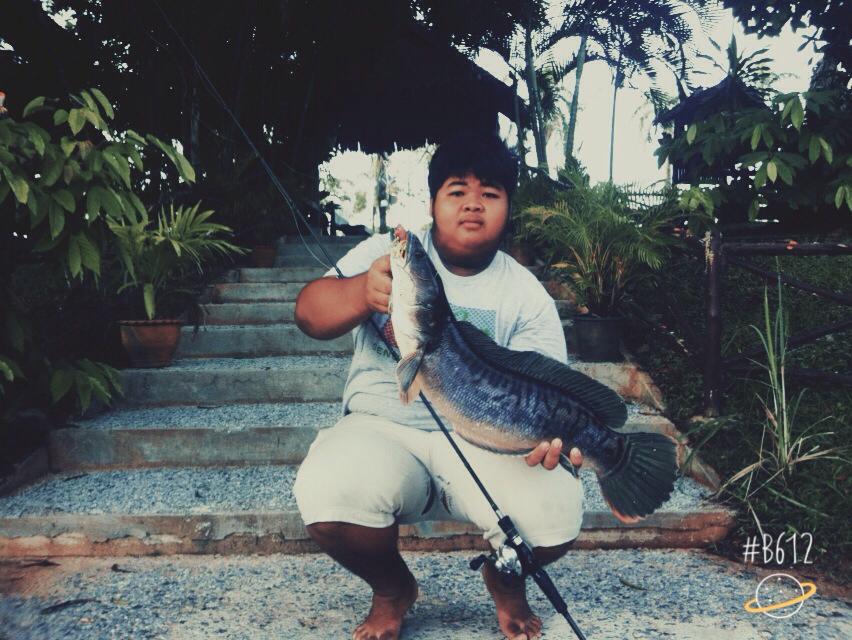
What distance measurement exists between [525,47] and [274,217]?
707 cm

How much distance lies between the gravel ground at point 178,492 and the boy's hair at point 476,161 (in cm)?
168

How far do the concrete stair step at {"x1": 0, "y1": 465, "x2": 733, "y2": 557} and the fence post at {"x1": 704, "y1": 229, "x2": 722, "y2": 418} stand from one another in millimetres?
718

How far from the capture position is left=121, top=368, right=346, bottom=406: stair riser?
424 centimetres

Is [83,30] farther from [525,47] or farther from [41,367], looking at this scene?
[41,367]

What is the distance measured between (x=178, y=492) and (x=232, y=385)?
117 centimetres

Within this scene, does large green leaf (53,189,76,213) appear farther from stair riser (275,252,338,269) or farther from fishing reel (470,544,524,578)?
stair riser (275,252,338,269)

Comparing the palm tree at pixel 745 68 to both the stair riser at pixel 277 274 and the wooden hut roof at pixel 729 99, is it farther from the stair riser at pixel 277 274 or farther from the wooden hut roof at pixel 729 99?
the stair riser at pixel 277 274

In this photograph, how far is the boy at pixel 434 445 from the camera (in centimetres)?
190

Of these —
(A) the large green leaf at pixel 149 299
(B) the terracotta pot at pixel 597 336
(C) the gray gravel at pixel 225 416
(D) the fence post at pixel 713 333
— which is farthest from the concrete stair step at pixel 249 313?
(D) the fence post at pixel 713 333

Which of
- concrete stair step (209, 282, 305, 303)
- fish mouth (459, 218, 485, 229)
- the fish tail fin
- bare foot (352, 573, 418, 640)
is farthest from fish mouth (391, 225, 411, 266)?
concrete stair step (209, 282, 305, 303)

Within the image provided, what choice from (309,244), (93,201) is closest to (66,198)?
(93,201)

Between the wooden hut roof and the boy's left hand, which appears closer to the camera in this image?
the boy's left hand

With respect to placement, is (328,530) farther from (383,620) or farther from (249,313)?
(249,313)

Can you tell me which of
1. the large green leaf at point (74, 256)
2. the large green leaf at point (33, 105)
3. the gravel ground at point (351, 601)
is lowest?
the gravel ground at point (351, 601)
